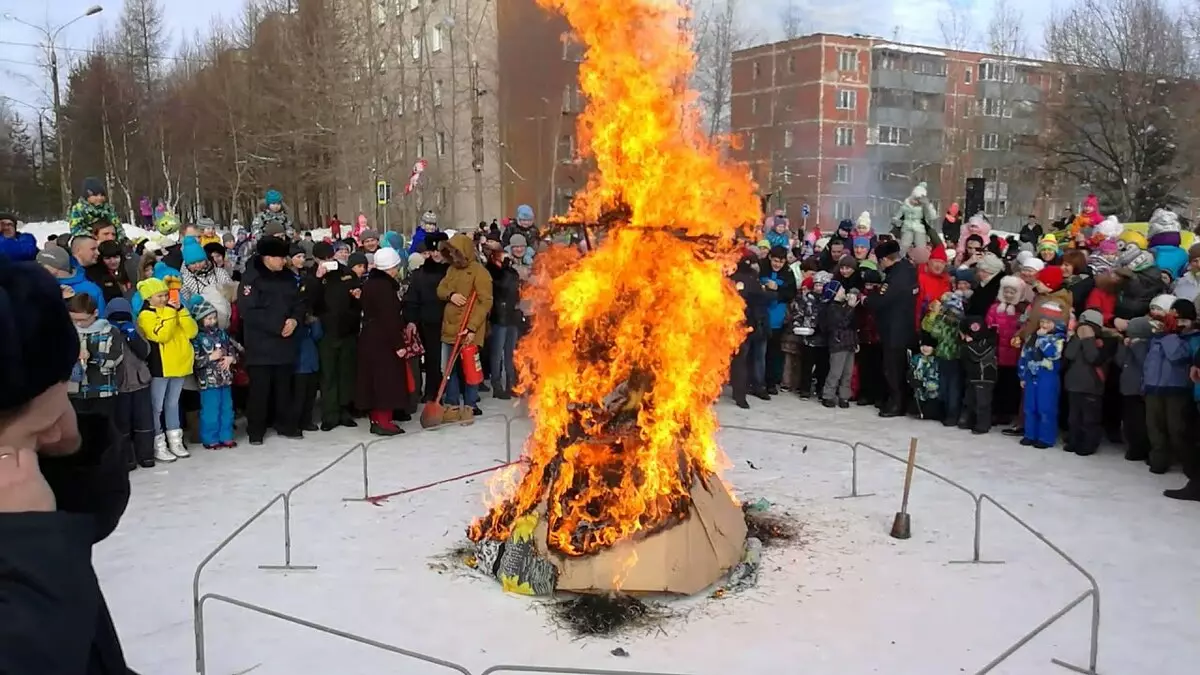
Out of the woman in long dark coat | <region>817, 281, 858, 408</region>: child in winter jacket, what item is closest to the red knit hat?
<region>817, 281, 858, 408</region>: child in winter jacket

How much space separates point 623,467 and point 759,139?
1297 inches

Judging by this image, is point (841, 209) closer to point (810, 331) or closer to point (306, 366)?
point (810, 331)

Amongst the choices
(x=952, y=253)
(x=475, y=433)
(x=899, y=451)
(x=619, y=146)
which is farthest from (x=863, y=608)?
(x=952, y=253)

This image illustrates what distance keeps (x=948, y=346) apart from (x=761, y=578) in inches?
224

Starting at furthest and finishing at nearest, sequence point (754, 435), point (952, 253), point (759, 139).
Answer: point (759, 139) → point (952, 253) → point (754, 435)

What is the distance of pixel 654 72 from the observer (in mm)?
6316

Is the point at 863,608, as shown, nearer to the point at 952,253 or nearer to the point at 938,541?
the point at 938,541

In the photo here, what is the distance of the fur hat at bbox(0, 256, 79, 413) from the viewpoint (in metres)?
1.57

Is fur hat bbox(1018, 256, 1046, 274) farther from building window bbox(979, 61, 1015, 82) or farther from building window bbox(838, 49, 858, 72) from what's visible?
building window bbox(979, 61, 1015, 82)

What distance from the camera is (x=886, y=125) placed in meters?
56.9

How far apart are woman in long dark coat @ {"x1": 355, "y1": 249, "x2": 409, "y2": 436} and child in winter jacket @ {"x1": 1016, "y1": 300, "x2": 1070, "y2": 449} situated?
718 cm

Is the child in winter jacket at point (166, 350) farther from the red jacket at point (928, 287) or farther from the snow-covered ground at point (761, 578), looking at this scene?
the red jacket at point (928, 287)

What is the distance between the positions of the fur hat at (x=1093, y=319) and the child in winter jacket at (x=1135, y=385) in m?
0.31

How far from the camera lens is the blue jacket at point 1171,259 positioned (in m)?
10.9
